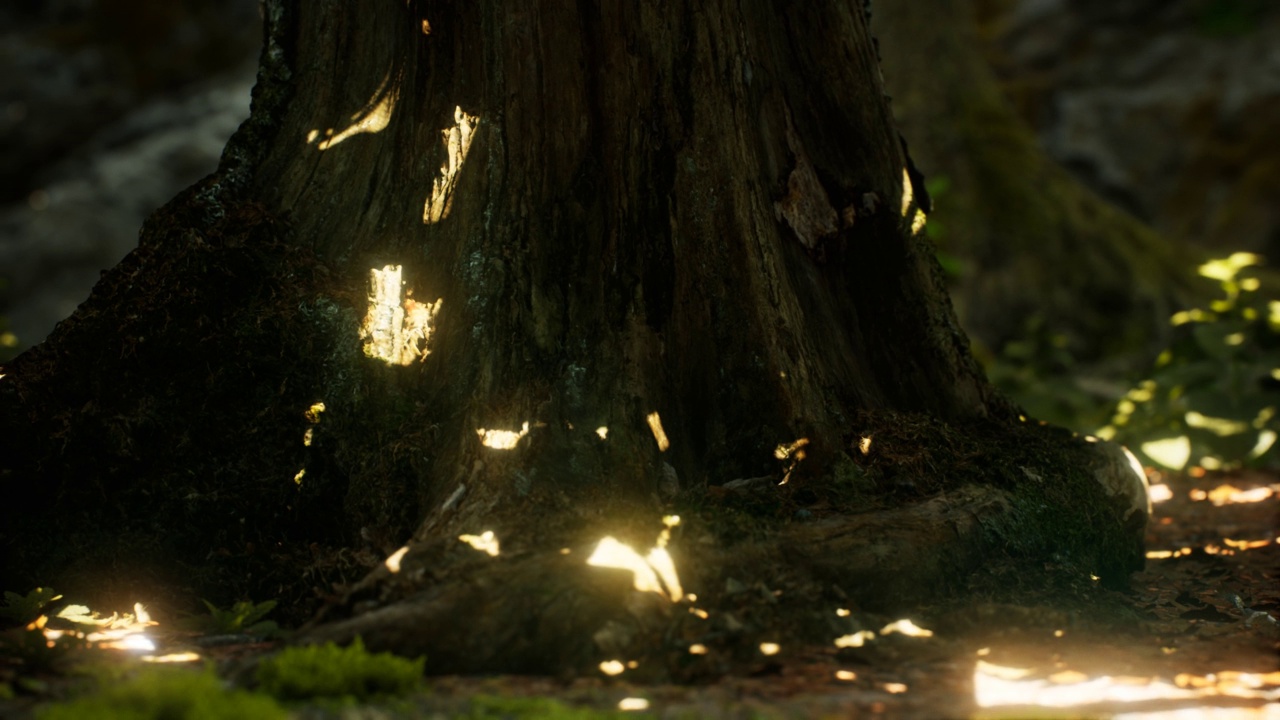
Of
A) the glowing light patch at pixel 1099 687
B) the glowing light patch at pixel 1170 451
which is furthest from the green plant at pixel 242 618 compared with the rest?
the glowing light patch at pixel 1170 451

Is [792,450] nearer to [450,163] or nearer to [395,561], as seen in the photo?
[395,561]

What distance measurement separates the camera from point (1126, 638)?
3.59 meters

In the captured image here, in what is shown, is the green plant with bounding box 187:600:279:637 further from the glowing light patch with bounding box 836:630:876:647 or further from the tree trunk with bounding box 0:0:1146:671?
the glowing light patch with bounding box 836:630:876:647

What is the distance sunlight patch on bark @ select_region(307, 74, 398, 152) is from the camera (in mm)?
4547

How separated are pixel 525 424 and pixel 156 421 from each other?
168 centimetres

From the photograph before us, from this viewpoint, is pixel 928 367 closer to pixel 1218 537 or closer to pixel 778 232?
pixel 778 232

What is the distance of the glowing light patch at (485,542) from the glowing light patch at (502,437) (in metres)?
0.42

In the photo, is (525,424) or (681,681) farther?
(525,424)

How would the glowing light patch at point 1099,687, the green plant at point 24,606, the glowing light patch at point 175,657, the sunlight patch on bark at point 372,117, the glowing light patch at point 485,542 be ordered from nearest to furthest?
1. the glowing light patch at point 1099,687
2. the glowing light patch at point 175,657
3. the glowing light patch at point 485,542
4. the green plant at point 24,606
5. the sunlight patch on bark at point 372,117

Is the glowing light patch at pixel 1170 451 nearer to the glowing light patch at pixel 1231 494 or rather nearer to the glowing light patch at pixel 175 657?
the glowing light patch at pixel 1231 494

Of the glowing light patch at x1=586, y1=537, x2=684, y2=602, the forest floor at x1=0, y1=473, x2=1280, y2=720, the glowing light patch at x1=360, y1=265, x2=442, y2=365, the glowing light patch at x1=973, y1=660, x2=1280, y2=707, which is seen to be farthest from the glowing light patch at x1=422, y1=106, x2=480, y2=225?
the glowing light patch at x1=973, y1=660, x2=1280, y2=707

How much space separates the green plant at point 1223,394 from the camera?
7.71 meters

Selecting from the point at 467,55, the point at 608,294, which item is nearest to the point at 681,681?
the point at 608,294

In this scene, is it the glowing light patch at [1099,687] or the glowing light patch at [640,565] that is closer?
the glowing light patch at [1099,687]
